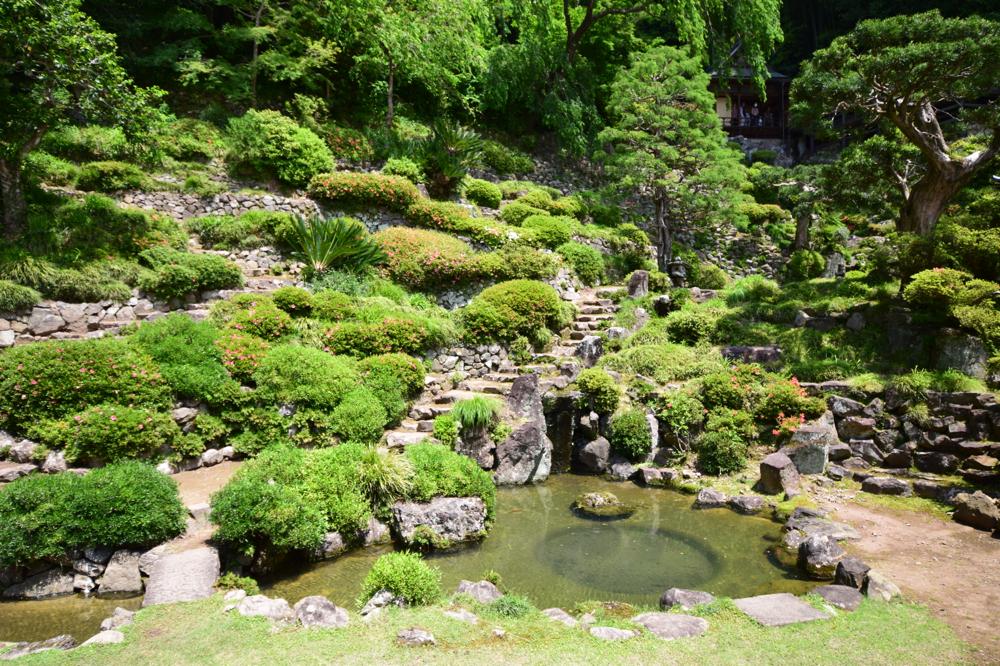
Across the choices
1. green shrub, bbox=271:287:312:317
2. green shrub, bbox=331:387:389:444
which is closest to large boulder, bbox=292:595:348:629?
green shrub, bbox=331:387:389:444

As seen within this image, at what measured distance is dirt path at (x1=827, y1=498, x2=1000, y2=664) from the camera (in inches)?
235

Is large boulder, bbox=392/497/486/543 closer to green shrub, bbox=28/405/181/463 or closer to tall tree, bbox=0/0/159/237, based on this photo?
green shrub, bbox=28/405/181/463

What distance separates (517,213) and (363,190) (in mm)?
5396

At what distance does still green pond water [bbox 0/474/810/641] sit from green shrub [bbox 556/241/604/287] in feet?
32.8

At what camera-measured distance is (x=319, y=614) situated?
5848 mm

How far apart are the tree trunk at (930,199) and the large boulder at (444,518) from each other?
12.5 metres

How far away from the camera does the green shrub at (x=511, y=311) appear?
14352mm

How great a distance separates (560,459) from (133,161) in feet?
48.8

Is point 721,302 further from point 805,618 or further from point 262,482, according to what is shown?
point 262,482

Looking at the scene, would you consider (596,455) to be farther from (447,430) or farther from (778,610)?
(778,610)

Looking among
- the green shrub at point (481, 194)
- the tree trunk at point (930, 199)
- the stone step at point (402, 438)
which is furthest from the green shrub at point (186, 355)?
the tree trunk at point (930, 199)

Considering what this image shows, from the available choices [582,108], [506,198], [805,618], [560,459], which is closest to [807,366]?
[560,459]

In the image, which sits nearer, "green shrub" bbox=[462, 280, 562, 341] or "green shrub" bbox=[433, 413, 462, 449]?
"green shrub" bbox=[433, 413, 462, 449]

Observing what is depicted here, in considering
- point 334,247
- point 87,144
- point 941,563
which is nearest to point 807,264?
point 941,563
